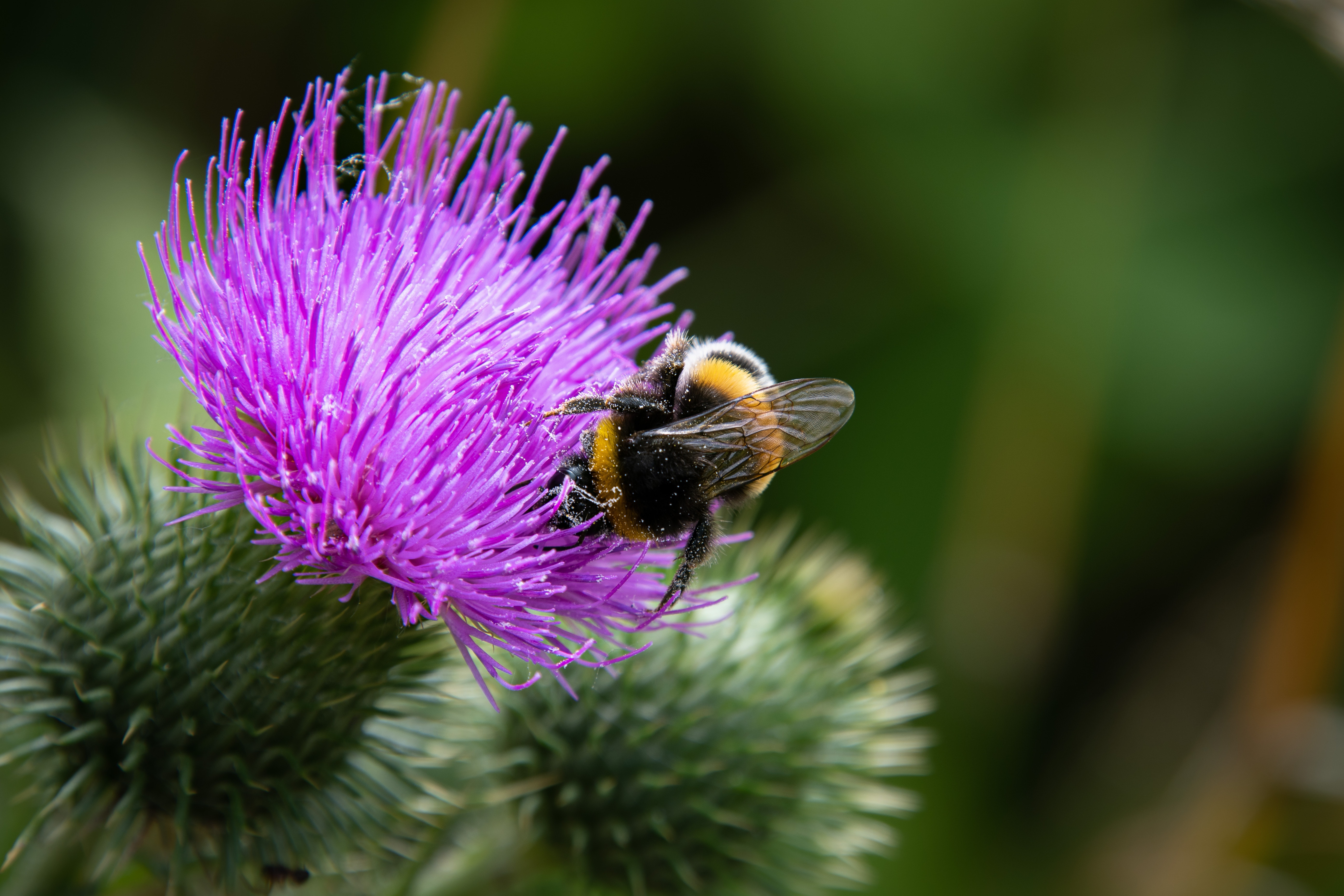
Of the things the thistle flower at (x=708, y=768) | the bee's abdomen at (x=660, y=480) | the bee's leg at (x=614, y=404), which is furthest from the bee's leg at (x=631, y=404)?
the thistle flower at (x=708, y=768)

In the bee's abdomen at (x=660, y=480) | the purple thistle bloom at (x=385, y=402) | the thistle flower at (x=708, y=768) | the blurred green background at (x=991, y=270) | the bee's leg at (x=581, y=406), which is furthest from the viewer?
the blurred green background at (x=991, y=270)

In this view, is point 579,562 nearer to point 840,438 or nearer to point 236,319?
point 236,319

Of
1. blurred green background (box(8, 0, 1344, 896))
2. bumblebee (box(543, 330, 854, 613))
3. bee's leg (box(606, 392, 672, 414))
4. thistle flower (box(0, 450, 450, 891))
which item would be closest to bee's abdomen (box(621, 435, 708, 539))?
bumblebee (box(543, 330, 854, 613))

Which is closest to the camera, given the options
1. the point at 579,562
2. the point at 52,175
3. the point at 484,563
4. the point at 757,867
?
the point at 484,563

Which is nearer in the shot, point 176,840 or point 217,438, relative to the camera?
point 217,438

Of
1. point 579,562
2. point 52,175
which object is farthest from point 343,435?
point 52,175

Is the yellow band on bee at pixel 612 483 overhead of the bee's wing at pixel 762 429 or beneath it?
beneath

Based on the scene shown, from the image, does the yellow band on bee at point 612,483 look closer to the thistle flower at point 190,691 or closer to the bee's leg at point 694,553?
the bee's leg at point 694,553

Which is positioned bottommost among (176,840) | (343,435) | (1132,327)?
(176,840)

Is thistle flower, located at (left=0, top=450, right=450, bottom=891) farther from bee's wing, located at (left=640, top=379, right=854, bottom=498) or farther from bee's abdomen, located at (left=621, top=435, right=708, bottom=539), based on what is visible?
bee's wing, located at (left=640, top=379, right=854, bottom=498)

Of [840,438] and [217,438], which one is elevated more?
[840,438]
